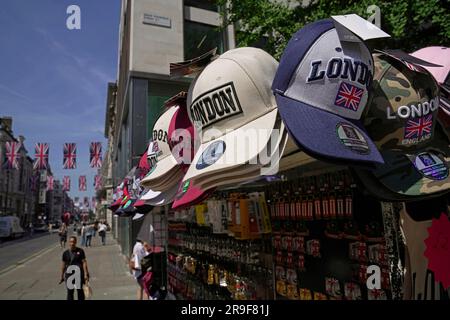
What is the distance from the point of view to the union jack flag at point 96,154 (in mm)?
25406

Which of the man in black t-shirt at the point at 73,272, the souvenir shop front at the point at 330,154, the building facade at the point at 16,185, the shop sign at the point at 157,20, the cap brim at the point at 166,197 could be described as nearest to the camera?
the souvenir shop front at the point at 330,154

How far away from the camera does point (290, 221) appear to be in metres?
3.82

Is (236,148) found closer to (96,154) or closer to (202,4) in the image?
(202,4)

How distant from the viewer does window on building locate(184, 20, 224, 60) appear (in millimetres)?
15914

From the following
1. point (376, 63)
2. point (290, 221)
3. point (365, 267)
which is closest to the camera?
point (376, 63)

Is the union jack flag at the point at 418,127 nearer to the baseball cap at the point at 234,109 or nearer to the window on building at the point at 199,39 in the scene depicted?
the baseball cap at the point at 234,109

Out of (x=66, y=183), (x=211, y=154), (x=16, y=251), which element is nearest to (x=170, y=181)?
(x=211, y=154)

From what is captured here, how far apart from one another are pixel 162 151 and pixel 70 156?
22181 mm

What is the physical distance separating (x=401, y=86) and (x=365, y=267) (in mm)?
1573

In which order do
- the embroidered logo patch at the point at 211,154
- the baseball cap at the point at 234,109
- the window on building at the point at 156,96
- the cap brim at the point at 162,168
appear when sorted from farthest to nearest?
the window on building at the point at 156,96
the cap brim at the point at 162,168
the embroidered logo patch at the point at 211,154
the baseball cap at the point at 234,109

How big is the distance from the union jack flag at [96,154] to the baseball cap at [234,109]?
2436 cm

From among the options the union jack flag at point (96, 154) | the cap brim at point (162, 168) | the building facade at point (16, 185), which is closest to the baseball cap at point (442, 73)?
the cap brim at point (162, 168)

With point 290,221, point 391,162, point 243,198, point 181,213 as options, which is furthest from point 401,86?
point 181,213

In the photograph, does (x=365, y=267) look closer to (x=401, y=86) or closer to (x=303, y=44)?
(x=401, y=86)
